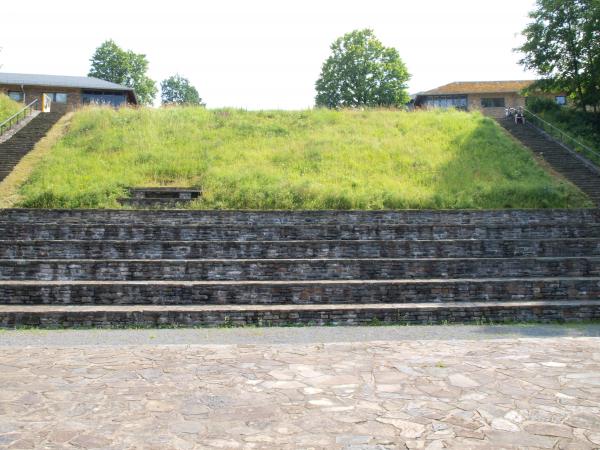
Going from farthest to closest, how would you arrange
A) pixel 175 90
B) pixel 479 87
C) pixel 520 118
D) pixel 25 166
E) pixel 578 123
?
pixel 175 90, pixel 479 87, pixel 520 118, pixel 578 123, pixel 25 166

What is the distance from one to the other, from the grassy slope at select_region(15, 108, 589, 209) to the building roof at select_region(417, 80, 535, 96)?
1580cm

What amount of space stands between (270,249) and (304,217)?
2.45 meters

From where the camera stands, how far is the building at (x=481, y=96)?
40.3 m

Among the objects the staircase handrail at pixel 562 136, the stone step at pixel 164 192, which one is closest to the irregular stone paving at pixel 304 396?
the stone step at pixel 164 192

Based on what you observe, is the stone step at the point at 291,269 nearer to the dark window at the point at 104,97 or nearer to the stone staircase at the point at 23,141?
the stone staircase at the point at 23,141

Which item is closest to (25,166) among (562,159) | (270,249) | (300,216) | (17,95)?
(300,216)

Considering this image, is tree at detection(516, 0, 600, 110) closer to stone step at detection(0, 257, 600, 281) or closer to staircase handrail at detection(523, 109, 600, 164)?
staircase handrail at detection(523, 109, 600, 164)

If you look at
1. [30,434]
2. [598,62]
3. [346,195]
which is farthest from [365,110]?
[30,434]

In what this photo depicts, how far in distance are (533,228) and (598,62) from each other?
1413 centimetres

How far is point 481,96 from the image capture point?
4094 centimetres

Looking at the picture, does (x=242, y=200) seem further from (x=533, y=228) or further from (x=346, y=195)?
(x=533, y=228)

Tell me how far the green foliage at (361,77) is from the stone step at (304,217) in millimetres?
37136

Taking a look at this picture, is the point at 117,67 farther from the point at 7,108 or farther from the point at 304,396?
the point at 304,396

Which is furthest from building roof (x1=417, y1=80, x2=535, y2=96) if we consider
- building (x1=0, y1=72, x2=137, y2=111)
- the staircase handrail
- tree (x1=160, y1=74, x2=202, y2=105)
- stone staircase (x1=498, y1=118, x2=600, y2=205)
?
tree (x1=160, y1=74, x2=202, y2=105)
